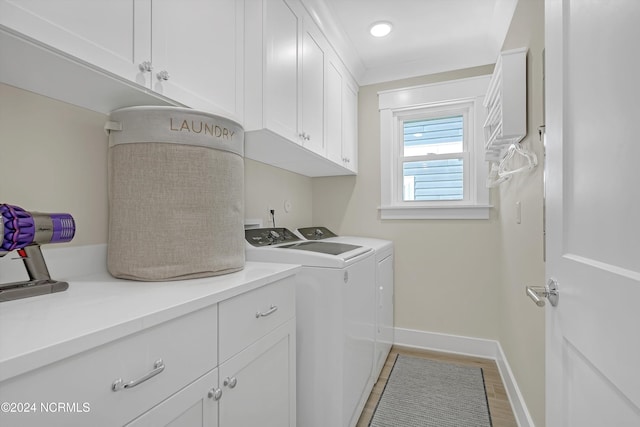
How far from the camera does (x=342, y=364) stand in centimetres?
143

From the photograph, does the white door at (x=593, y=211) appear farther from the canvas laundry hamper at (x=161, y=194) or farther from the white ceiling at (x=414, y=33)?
the white ceiling at (x=414, y=33)

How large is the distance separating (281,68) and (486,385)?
2.38m

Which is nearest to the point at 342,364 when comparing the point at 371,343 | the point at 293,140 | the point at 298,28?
the point at 371,343

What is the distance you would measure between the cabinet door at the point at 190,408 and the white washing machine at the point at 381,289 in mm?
1392

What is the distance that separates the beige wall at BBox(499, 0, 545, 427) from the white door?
22.5 inches

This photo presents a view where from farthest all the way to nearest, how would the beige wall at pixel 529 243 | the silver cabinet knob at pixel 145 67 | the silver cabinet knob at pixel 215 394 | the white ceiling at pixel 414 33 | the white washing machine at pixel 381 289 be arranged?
the white washing machine at pixel 381 289 < the white ceiling at pixel 414 33 < the beige wall at pixel 529 243 < the silver cabinet knob at pixel 145 67 < the silver cabinet knob at pixel 215 394

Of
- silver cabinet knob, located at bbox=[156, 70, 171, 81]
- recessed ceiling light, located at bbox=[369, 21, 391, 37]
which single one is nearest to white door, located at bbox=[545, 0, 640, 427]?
silver cabinet knob, located at bbox=[156, 70, 171, 81]

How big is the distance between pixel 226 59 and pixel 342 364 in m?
1.45

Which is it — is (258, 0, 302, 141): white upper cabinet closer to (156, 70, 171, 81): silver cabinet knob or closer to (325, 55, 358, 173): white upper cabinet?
(156, 70, 171, 81): silver cabinet knob

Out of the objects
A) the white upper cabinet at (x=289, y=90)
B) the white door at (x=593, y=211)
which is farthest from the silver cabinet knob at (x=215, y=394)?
the white upper cabinet at (x=289, y=90)

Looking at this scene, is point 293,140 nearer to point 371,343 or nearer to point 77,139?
point 77,139

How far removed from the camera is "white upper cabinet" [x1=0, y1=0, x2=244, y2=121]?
736 millimetres

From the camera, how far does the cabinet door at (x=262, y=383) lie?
89 centimetres

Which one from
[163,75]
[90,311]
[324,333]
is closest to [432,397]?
[324,333]
